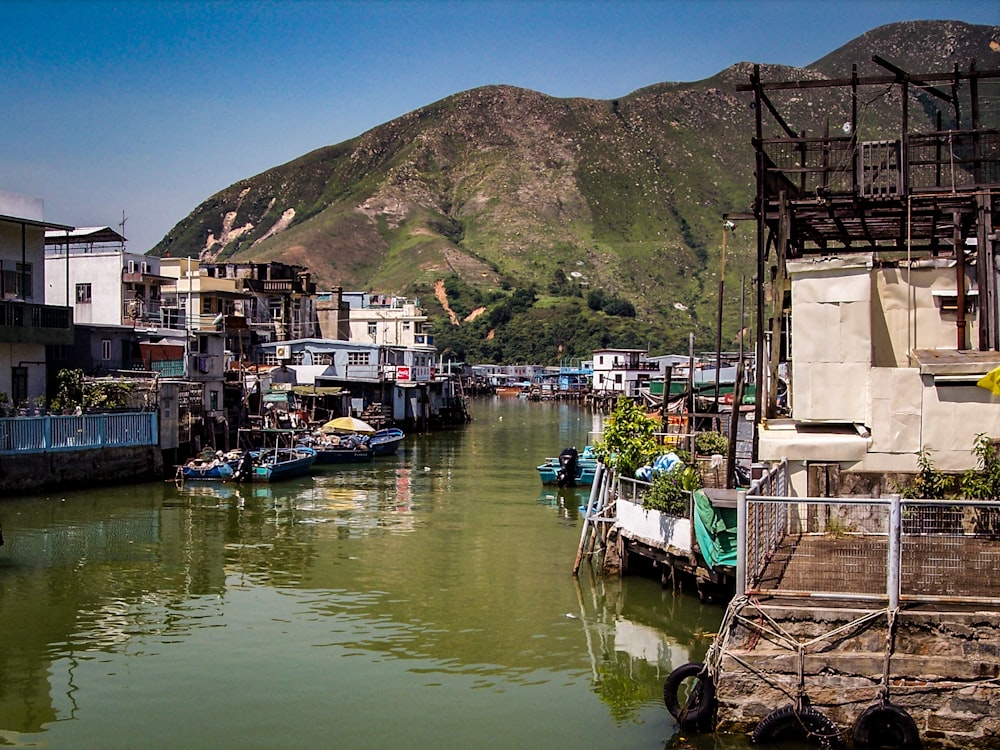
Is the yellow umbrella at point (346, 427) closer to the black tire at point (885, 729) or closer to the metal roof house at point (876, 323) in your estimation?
the metal roof house at point (876, 323)

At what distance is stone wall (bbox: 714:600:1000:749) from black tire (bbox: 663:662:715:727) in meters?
0.25

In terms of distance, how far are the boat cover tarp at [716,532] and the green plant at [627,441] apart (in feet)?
12.6

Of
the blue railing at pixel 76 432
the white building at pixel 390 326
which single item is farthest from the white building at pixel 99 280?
the white building at pixel 390 326

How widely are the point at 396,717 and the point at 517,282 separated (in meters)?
178

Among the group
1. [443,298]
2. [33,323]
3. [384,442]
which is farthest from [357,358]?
[443,298]

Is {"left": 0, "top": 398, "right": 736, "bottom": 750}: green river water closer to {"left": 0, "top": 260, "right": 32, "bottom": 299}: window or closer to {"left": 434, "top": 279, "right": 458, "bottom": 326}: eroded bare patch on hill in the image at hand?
{"left": 0, "top": 260, "right": 32, "bottom": 299}: window

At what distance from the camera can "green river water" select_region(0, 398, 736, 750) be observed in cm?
1566

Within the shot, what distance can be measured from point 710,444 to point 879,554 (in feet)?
52.6

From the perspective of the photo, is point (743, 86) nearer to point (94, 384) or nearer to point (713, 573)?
point (713, 573)

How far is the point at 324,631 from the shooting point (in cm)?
2047

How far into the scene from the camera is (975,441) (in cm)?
1823

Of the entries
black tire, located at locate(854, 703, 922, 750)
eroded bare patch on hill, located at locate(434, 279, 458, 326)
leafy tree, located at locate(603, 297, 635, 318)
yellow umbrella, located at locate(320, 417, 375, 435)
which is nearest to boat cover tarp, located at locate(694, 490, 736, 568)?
black tire, located at locate(854, 703, 922, 750)

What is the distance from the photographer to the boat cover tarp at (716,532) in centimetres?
2025

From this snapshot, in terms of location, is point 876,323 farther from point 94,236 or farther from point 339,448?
point 94,236
